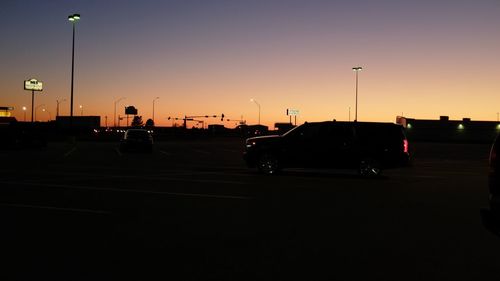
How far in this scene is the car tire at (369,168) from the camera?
18891 millimetres

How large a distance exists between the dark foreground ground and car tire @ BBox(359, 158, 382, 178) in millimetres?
2922

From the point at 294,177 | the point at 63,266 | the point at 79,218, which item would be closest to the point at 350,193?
the point at 294,177

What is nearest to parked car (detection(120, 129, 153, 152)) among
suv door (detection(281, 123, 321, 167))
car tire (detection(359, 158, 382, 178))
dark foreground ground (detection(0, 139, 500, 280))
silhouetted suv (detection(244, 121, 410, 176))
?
silhouetted suv (detection(244, 121, 410, 176))

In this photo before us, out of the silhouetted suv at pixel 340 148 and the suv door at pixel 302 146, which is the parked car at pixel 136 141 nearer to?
the silhouetted suv at pixel 340 148

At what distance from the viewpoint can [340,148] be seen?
19141 mm

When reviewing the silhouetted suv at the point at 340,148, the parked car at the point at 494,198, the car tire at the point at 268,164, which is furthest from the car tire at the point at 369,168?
the parked car at the point at 494,198

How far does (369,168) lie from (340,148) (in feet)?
3.72

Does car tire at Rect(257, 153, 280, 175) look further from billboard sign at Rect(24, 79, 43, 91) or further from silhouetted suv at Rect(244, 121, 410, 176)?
billboard sign at Rect(24, 79, 43, 91)

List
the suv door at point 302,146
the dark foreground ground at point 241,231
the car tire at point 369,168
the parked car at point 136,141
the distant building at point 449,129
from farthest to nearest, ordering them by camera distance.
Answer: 1. the distant building at point 449,129
2. the parked car at point 136,141
3. the suv door at point 302,146
4. the car tire at point 369,168
5. the dark foreground ground at point 241,231

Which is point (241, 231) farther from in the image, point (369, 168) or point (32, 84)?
point (32, 84)

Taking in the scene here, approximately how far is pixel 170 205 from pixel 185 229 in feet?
8.62

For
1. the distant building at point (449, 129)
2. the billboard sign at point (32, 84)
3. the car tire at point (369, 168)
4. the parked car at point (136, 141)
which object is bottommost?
the car tire at point (369, 168)

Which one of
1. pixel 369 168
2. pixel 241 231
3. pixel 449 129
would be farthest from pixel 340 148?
pixel 449 129

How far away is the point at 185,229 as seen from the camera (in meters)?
9.00
